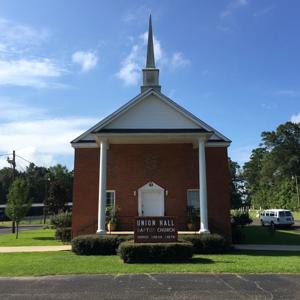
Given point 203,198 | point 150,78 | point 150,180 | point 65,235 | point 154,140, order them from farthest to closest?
point 150,78, point 65,235, point 150,180, point 154,140, point 203,198

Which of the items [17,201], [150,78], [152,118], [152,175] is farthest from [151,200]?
[17,201]

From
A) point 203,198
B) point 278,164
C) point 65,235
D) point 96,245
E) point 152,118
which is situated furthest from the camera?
point 278,164

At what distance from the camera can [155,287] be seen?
38.0 ft

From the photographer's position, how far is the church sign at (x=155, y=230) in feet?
59.9

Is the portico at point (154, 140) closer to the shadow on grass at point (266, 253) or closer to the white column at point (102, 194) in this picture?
the white column at point (102, 194)

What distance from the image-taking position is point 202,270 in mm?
14273

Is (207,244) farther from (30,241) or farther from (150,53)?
(150,53)

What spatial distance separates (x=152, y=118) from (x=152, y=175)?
3487 millimetres

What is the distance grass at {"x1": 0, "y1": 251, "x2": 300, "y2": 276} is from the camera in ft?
47.0

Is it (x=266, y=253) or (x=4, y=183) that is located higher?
(x=4, y=183)

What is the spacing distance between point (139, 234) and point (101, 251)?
2840 mm

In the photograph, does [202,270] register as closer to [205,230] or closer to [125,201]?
[205,230]

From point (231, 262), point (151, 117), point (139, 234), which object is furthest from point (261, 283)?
A: point (151, 117)

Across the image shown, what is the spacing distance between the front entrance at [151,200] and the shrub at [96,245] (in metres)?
5.57
